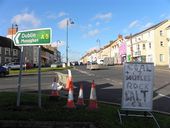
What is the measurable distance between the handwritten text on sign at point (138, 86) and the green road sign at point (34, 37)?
7.92 ft

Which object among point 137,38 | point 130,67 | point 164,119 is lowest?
point 164,119

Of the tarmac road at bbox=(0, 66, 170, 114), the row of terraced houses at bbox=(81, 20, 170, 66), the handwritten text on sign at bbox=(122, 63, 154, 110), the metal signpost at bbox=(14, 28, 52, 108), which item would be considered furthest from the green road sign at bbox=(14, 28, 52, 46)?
the row of terraced houses at bbox=(81, 20, 170, 66)

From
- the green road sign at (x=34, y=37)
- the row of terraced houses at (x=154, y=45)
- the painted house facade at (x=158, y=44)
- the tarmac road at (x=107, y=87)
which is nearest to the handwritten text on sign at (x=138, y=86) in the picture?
the green road sign at (x=34, y=37)

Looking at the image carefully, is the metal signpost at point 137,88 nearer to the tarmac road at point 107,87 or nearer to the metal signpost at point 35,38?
the metal signpost at point 35,38

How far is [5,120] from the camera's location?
28.6ft

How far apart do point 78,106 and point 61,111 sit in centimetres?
149

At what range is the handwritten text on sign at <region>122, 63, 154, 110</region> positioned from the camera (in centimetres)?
991

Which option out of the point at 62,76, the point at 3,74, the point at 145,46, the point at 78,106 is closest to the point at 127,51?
the point at 145,46

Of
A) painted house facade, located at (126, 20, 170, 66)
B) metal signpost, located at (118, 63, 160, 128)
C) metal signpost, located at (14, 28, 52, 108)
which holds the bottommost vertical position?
metal signpost, located at (118, 63, 160, 128)

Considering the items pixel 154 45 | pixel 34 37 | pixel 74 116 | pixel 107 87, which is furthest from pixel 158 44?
pixel 74 116

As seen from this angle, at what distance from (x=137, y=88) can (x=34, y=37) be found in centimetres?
340

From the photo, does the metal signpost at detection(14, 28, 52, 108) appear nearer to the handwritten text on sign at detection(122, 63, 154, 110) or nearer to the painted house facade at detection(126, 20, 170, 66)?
the handwritten text on sign at detection(122, 63, 154, 110)

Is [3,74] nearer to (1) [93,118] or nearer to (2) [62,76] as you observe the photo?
(2) [62,76]

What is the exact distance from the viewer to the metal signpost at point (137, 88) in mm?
9906
